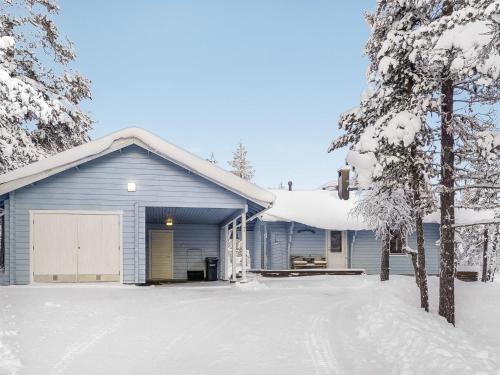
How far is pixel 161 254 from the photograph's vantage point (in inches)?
848

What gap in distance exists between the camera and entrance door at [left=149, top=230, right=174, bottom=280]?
21.5 metres

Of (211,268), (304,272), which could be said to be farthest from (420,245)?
(304,272)

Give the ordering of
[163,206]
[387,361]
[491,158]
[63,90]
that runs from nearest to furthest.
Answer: [387,361], [491,158], [163,206], [63,90]

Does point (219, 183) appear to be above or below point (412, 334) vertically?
above

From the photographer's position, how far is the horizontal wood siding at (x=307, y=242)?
87.4ft

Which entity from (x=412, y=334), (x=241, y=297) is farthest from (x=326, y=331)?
(x=241, y=297)

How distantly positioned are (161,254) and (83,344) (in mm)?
14002

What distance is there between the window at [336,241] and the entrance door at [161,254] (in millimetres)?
10146

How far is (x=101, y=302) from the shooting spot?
441 inches

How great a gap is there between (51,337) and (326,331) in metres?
5.09

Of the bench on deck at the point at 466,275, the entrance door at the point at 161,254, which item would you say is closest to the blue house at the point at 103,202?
the entrance door at the point at 161,254

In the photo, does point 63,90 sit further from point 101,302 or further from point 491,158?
point 491,158

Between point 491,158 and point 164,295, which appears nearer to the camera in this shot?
point 491,158

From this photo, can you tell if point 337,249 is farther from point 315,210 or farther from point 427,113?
point 427,113
